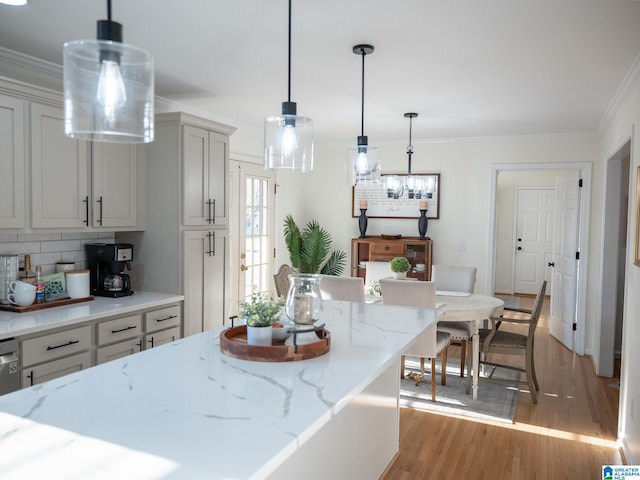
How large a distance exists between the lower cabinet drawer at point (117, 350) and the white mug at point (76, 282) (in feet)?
1.51

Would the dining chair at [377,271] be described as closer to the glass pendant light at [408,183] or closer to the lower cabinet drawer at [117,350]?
the glass pendant light at [408,183]

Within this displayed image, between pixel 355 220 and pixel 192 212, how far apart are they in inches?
121

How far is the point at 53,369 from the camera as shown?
2.88 metres

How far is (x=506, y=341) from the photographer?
4188mm

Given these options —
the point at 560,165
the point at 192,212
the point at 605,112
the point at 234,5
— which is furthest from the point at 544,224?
the point at 234,5

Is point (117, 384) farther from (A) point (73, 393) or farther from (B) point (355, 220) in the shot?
(B) point (355, 220)

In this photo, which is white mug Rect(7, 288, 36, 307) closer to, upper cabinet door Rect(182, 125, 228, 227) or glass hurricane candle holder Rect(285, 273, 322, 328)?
upper cabinet door Rect(182, 125, 228, 227)

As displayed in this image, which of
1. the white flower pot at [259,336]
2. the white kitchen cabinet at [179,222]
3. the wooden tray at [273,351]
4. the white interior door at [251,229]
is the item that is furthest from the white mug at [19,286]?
the white interior door at [251,229]

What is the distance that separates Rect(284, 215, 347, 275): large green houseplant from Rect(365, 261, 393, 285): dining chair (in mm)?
880

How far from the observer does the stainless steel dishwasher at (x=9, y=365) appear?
8.43 feet

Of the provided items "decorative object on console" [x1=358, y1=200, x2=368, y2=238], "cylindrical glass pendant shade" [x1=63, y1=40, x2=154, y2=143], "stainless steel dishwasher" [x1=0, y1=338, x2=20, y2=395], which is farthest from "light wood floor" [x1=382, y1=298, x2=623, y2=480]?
"decorative object on console" [x1=358, y1=200, x2=368, y2=238]

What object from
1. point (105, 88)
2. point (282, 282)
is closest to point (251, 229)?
point (282, 282)

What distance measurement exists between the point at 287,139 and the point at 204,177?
7.24 feet

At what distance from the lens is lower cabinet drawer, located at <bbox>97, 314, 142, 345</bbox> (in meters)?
3.17
